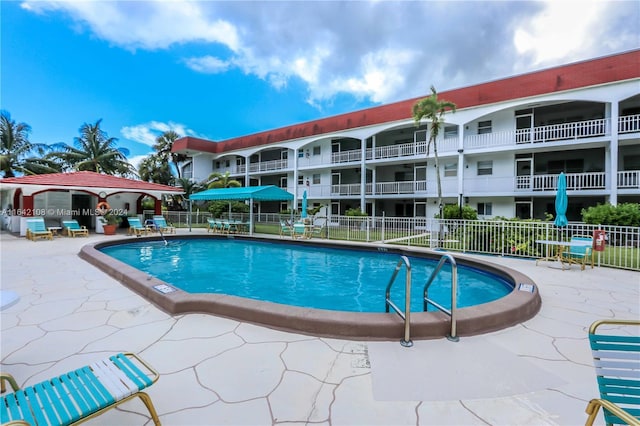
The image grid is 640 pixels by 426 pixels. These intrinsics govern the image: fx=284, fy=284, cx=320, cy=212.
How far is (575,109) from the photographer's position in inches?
671

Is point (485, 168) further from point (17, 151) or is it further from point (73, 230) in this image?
point (17, 151)

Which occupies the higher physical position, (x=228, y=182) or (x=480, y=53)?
(x=480, y=53)

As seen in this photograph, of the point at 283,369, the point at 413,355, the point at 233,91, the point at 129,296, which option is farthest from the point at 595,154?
the point at 233,91

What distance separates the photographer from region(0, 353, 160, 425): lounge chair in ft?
4.99

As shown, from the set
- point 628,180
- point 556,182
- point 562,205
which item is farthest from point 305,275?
point 628,180

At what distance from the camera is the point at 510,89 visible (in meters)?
16.5

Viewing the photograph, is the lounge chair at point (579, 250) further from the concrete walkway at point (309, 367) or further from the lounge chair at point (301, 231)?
the lounge chair at point (301, 231)

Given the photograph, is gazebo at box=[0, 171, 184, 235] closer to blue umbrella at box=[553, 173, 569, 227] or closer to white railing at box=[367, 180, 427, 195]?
white railing at box=[367, 180, 427, 195]

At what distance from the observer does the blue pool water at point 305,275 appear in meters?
6.19

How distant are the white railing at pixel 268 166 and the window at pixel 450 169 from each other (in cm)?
1389

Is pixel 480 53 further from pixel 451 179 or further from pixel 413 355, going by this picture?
pixel 413 355

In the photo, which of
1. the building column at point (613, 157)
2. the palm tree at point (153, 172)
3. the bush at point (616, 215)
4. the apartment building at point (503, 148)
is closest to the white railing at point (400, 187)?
the apartment building at point (503, 148)

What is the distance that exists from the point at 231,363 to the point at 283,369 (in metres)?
0.53

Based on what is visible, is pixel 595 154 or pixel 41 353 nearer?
pixel 41 353
